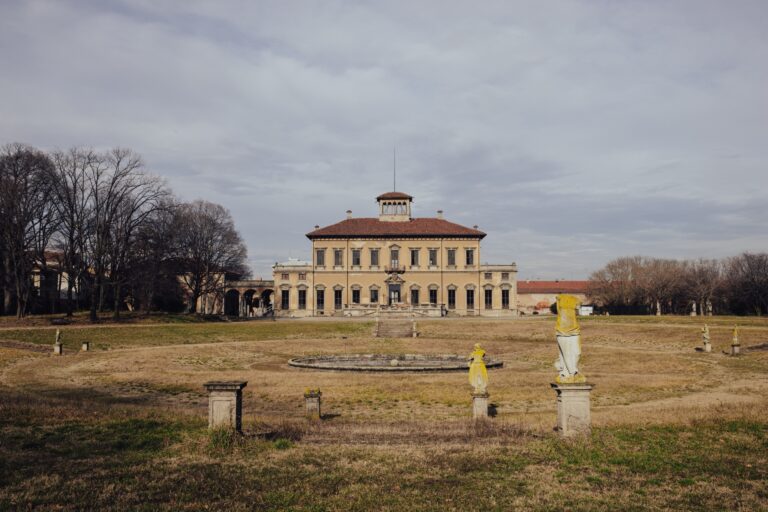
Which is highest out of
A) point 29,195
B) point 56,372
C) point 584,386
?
point 29,195

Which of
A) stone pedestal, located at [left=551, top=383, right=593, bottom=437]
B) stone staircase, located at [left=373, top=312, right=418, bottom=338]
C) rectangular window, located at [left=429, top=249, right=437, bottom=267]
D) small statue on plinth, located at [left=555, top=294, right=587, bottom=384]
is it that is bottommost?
stone staircase, located at [left=373, top=312, right=418, bottom=338]

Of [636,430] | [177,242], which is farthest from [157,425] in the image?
[177,242]

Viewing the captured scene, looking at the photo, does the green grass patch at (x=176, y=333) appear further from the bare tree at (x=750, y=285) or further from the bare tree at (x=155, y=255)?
the bare tree at (x=750, y=285)

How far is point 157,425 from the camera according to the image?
11945 millimetres

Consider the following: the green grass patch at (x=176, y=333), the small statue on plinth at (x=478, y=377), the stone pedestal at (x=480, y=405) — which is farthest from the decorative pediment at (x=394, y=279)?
the stone pedestal at (x=480, y=405)

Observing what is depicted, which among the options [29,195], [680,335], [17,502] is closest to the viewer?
[17,502]

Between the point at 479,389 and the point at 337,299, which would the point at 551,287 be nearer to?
the point at 337,299

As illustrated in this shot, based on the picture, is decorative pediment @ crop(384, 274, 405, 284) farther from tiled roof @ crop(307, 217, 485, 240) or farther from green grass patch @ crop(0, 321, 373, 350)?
green grass patch @ crop(0, 321, 373, 350)

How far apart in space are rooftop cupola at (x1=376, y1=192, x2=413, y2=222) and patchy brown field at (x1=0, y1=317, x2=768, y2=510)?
48.5 metres

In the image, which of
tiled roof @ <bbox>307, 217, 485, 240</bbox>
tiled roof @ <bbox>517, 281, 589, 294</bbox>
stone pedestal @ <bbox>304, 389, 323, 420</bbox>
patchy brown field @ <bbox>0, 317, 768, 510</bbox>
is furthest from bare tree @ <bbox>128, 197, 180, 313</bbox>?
tiled roof @ <bbox>517, 281, 589, 294</bbox>

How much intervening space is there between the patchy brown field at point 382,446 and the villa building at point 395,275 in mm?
44043

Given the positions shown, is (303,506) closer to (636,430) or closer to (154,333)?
(636,430)

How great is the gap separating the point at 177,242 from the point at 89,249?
13.2 m

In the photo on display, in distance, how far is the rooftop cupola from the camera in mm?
71125
